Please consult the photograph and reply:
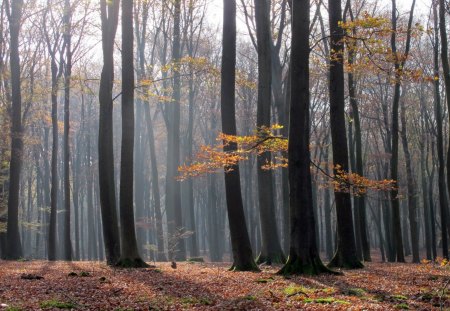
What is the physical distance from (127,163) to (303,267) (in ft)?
19.9

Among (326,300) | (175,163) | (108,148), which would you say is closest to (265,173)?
(108,148)

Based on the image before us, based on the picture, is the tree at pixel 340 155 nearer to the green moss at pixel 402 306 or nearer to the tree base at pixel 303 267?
the tree base at pixel 303 267

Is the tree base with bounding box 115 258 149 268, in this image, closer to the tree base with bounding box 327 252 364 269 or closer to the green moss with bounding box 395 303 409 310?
the tree base with bounding box 327 252 364 269

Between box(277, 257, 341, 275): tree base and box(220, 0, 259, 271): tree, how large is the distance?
2017mm

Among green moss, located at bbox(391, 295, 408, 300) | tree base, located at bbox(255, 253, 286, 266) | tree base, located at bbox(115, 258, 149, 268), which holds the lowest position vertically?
tree base, located at bbox(255, 253, 286, 266)

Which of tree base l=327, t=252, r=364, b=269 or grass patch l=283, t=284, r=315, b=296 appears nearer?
grass patch l=283, t=284, r=315, b=296

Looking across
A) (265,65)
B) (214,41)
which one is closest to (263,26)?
(265,65)

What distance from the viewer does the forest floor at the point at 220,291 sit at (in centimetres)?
844

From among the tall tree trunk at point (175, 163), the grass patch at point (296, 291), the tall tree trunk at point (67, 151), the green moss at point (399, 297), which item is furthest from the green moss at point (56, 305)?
the tall tree trunk at point (175, 163)

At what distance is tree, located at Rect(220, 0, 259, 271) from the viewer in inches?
557

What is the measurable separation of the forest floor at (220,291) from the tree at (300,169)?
0.60m

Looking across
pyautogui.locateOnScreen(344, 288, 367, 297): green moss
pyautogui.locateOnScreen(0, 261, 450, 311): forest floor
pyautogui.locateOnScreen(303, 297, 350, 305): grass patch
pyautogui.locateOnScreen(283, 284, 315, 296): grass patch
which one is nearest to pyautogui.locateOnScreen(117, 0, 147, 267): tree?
pyautogui.locateOnScreen(0, 261, 450, 311): forest floor

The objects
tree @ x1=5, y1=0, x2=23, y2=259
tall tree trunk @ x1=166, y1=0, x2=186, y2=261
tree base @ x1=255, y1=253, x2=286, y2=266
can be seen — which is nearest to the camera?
tree base @ x1=255, y1=253, x2=286, y2=266

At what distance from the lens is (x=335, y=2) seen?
16016 mm
